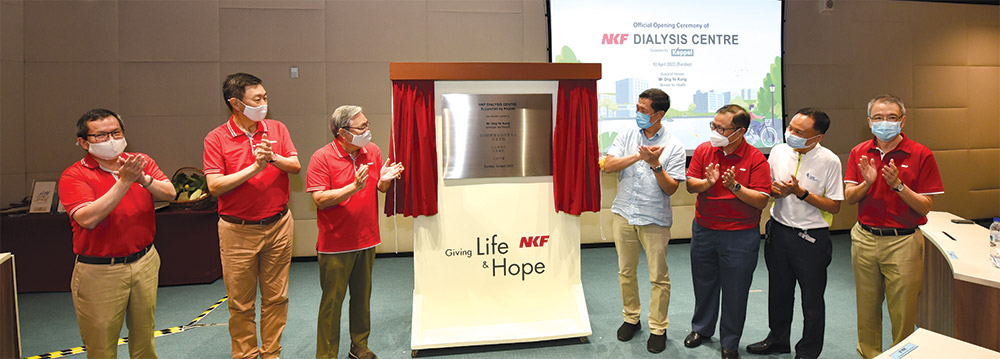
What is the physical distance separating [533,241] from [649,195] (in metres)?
0.80

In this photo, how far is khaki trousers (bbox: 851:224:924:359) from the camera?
105 inches

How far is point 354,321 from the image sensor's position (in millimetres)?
3139

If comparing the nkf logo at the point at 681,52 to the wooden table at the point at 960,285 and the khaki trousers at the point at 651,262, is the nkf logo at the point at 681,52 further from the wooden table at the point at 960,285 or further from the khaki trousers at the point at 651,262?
the khaki trousers at the point at 651,262

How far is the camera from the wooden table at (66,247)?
4.61m

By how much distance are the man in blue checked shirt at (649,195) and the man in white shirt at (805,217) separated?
0.59 metres

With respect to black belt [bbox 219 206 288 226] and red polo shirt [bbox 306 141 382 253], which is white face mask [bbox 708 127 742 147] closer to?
red polo shirt [bbox 306 141 382 253]

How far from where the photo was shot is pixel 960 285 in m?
2.50

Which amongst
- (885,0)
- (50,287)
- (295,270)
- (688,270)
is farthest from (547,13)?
(50,287)

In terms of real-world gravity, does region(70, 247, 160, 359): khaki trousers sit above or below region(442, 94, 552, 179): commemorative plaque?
below

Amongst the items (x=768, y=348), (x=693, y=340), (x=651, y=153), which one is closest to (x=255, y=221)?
(x=651, y=153)

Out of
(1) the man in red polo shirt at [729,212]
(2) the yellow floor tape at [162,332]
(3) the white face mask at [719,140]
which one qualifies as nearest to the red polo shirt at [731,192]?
(1) the man in red polo shirt at [729,212]

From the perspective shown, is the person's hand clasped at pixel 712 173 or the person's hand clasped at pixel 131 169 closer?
the person's hand clasped at pixel 131 169

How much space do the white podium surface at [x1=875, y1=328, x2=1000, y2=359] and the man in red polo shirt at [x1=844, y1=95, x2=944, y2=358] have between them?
3.52 ft

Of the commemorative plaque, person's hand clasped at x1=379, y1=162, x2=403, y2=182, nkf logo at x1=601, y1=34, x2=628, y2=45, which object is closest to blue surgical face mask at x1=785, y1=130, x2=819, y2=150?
the commemorative plaque
